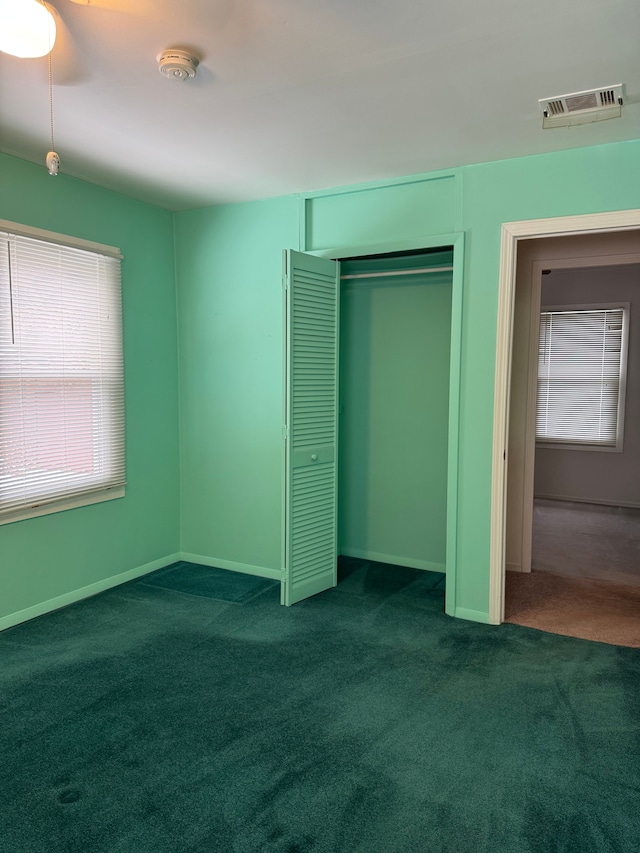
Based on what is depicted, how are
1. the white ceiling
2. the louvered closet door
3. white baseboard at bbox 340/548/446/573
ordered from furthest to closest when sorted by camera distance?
white baseboard at bbox 340/548/446/573
the louvered closet door
the white ceiling

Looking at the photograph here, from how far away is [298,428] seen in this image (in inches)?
139

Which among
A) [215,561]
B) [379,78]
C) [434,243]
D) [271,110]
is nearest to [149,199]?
[271,110]

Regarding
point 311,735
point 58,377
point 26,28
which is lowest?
point 311,735

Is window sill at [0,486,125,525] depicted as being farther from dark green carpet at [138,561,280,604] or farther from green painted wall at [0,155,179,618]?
dark green carpet at [138,561,280,604]

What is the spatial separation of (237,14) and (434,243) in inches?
69.8

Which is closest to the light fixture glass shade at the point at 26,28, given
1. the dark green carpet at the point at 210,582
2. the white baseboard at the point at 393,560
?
the dark green carpet at the point at 210,582

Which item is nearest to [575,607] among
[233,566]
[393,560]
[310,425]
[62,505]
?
[393,560]

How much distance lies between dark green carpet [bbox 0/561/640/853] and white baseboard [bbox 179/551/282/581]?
57cm

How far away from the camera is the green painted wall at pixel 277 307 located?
10.2ft

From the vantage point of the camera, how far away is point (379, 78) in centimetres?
227

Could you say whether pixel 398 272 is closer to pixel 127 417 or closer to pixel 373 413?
pixel 373 413

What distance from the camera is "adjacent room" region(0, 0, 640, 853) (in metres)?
1.96

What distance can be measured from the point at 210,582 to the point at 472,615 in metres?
1.70

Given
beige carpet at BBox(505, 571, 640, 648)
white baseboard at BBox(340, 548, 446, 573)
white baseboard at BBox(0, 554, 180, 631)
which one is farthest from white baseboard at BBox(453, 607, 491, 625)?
white baseboard at BBox(0, 554, 180, 631)
